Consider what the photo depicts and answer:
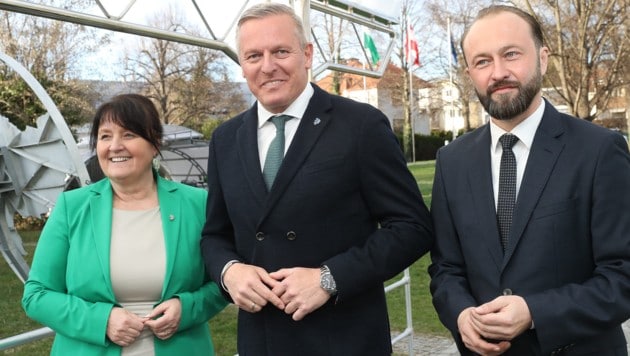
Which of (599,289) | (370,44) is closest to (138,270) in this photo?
(599,289)

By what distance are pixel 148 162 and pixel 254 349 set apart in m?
0.86

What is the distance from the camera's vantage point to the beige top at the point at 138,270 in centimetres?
256

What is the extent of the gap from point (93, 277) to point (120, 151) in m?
0.50

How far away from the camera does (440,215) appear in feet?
8.06

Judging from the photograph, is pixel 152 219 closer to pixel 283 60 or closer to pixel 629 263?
pixel 283 60

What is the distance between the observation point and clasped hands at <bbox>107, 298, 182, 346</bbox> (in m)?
2.46

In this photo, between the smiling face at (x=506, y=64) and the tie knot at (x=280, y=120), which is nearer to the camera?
the smiling face at (x=506, y=64)

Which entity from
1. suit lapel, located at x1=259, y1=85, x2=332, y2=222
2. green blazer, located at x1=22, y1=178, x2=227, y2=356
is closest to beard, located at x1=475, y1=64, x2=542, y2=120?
suit lapel, located at x1=259, y1=85, x2=332, y2=222

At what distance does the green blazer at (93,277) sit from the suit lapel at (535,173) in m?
1.23

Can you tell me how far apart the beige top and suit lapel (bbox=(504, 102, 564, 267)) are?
52.1 inches

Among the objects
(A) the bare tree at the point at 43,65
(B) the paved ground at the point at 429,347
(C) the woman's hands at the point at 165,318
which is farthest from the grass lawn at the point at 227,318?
(A) the bare tree at the point at 43,65

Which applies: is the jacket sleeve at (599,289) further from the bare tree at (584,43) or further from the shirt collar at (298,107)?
the bare tree at (584,43)

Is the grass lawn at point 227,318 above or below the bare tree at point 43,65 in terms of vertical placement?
below

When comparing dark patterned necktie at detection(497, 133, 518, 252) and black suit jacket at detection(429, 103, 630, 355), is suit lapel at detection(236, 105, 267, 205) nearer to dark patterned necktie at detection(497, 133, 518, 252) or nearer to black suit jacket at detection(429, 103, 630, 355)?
black suit jacket at detection(429, 103, 630, 355)
